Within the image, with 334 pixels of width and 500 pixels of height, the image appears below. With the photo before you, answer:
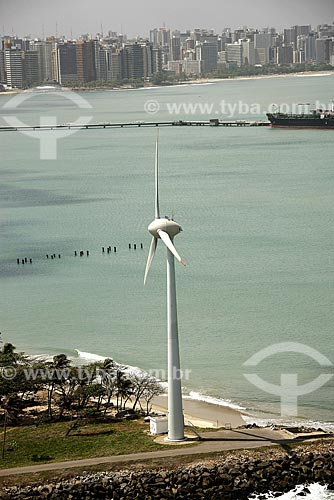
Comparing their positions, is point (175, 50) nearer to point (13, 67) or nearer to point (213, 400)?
point (13, 67)

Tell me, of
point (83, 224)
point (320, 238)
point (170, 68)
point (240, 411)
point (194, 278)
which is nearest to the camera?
point (240, 411)

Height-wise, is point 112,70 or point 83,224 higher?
point 112,70

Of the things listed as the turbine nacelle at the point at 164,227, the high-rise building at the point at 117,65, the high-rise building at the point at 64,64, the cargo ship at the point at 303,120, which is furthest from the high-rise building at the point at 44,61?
the turbine nacelle at the point at 164,227

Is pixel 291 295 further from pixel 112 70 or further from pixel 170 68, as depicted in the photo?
pixel 170 68

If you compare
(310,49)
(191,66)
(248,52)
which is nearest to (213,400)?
(191,66)

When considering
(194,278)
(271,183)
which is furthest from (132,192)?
(194,278)

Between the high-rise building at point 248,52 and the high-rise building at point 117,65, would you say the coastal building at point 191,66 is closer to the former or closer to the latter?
the high-rise building at point 248,52
